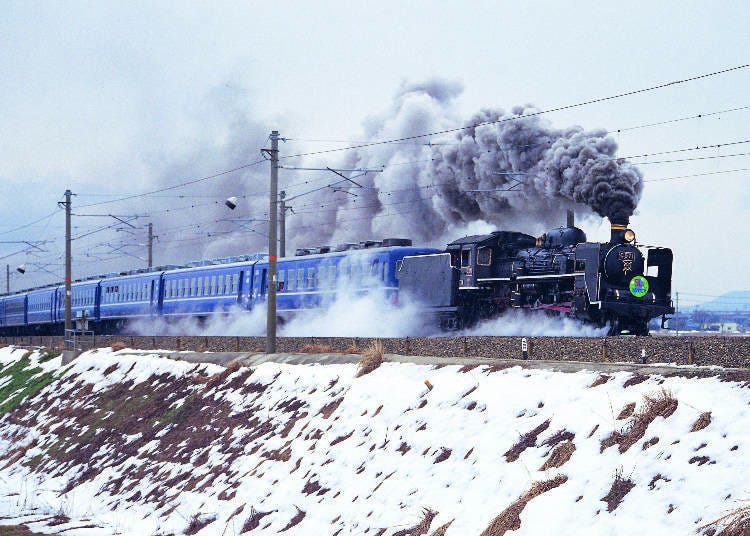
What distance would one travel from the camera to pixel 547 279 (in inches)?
1062

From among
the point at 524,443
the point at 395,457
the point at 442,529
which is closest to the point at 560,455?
the point at 524,443

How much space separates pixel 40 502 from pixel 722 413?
16439 mm

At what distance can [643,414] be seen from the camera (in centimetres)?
1150

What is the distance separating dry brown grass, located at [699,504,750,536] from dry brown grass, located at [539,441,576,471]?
2.69 metres

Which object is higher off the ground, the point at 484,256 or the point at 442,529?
the point at 484,256

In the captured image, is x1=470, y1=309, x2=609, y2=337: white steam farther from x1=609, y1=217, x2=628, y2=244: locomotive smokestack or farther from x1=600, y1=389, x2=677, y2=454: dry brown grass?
x1=600, y1=389, x2=677, y2=454: dry brown grass

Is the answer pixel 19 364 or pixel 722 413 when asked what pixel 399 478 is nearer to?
pixel 722 413

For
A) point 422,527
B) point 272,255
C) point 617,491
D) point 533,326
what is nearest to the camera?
point 617,491

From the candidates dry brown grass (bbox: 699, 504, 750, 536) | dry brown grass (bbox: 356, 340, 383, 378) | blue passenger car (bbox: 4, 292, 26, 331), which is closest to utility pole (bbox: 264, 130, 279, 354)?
dry brown grass (bbox: 356, 340, 383, 378)

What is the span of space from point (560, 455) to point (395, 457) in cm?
353

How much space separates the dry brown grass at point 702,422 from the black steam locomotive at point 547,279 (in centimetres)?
1429

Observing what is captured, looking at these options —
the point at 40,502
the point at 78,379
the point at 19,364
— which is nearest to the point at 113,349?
the point at 78,379

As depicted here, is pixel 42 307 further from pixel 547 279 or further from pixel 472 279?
pixel 547 279

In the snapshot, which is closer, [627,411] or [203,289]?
[627,411]
